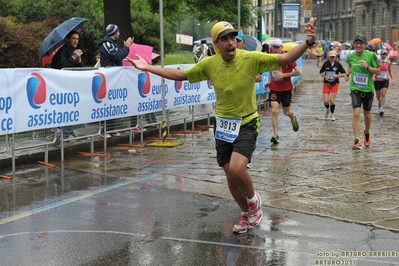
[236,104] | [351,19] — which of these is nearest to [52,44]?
[236,104]

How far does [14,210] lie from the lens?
714cm

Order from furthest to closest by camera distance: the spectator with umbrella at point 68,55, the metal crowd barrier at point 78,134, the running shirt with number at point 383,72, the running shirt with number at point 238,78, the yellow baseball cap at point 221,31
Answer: the running shirt with number at point 383,72 < the spectator with umbrella at point 68,55 < the metal crowd barrier at point 78,134 < the running shirt with number at point 238,78 < the yellow baseball cap at point 221,31

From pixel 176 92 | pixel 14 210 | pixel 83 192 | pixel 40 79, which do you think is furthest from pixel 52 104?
pixel 176 92

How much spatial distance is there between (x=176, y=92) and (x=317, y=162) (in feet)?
12.9

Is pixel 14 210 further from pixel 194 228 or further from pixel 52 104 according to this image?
pixel 52 104

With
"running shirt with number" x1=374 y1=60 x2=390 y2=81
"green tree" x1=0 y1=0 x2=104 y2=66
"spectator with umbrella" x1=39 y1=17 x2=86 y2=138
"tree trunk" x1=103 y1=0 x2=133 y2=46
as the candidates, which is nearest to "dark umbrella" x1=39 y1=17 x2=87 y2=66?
"spectator with umbrella" x1=39 y1=17 x2=86 y2=138

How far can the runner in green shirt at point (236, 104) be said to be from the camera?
6.15m

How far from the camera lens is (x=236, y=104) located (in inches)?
249

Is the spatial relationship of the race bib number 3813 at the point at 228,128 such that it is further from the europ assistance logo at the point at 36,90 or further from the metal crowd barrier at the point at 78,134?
the metal crowd barrier at the point at 78,134

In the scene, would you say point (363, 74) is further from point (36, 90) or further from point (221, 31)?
point (221, 31)

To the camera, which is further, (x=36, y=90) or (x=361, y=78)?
(x=361, y=78)

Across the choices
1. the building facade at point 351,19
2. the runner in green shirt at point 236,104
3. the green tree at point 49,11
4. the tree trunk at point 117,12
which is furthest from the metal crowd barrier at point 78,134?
the building facade at point 351,19

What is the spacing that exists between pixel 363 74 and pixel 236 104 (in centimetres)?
549

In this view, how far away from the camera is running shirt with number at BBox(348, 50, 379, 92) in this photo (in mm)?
11180
